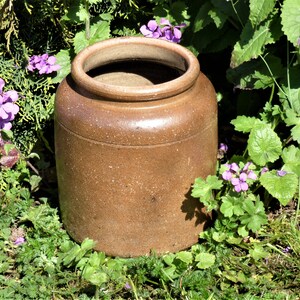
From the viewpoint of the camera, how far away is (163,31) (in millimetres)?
3211

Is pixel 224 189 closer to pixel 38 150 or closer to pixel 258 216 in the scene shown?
pixel 258 216

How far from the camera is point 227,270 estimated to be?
2.84m

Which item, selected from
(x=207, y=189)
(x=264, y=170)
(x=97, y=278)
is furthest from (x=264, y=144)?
(x=97, y=278)

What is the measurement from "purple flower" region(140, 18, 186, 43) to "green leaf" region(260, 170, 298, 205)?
31.0 inches

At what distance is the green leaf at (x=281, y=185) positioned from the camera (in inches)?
109

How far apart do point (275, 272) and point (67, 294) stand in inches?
33.3

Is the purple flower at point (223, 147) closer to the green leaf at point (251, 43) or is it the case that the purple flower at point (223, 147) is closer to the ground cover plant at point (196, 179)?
the ground cover plant at point (196, 179)

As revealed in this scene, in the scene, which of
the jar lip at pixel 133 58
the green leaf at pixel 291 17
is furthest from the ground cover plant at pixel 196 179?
the jar lip at pixel 133 58

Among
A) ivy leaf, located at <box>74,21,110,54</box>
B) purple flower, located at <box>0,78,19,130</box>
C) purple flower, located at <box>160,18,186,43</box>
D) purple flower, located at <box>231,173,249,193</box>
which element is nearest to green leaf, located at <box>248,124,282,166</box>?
purple flower, located at <box>231,173,249,193</box>

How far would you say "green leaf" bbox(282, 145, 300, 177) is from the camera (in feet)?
9.66

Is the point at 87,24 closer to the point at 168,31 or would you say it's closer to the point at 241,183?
the point at 168,31

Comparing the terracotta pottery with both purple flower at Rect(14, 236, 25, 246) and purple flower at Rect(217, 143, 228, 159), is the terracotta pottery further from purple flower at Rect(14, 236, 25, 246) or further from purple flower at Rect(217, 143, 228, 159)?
purple flower at Rect(217, 143, 228, 159)

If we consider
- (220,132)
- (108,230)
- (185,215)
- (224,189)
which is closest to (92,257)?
(108,230)

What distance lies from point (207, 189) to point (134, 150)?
35cm
